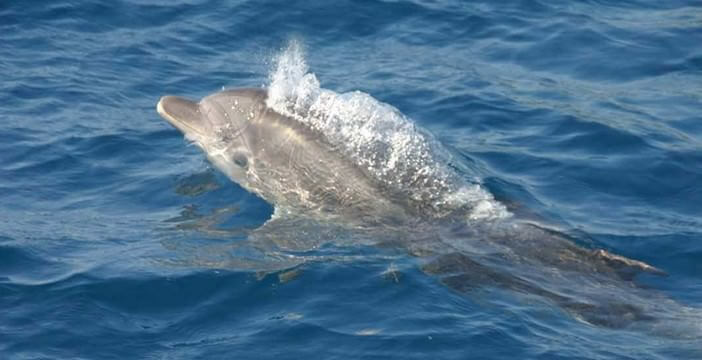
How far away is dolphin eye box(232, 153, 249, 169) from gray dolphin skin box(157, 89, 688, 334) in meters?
0.01

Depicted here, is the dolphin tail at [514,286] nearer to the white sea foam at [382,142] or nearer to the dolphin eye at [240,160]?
the white sea foam at [382,142]

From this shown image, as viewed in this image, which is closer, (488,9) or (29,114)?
(29,114)

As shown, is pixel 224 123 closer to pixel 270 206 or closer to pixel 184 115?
pixel 184 115

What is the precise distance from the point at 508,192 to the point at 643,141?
2.76m

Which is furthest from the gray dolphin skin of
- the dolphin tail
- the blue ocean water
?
the blue ocean water

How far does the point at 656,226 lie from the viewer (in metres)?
13.5

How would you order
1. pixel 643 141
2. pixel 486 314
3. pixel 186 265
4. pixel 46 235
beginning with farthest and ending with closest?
pixel 643 141 < pixel 46 235 < pixel 186 265 < pixel 486 314

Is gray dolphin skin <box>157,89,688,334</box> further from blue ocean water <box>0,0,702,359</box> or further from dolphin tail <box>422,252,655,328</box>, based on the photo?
blue ocean water <box>0,0,702,359</box>

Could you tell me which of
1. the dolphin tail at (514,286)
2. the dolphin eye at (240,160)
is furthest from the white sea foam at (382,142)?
the dolphin tail at (514,286)

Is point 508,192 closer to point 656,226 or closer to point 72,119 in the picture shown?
point 656,226

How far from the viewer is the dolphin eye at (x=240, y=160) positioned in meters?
14.0

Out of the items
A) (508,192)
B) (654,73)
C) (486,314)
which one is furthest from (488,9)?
(486,314)

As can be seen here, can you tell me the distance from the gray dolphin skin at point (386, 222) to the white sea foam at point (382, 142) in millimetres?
106

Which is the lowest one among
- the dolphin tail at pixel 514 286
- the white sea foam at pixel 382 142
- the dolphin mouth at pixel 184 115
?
the dolphin tail at pixel 514 286
